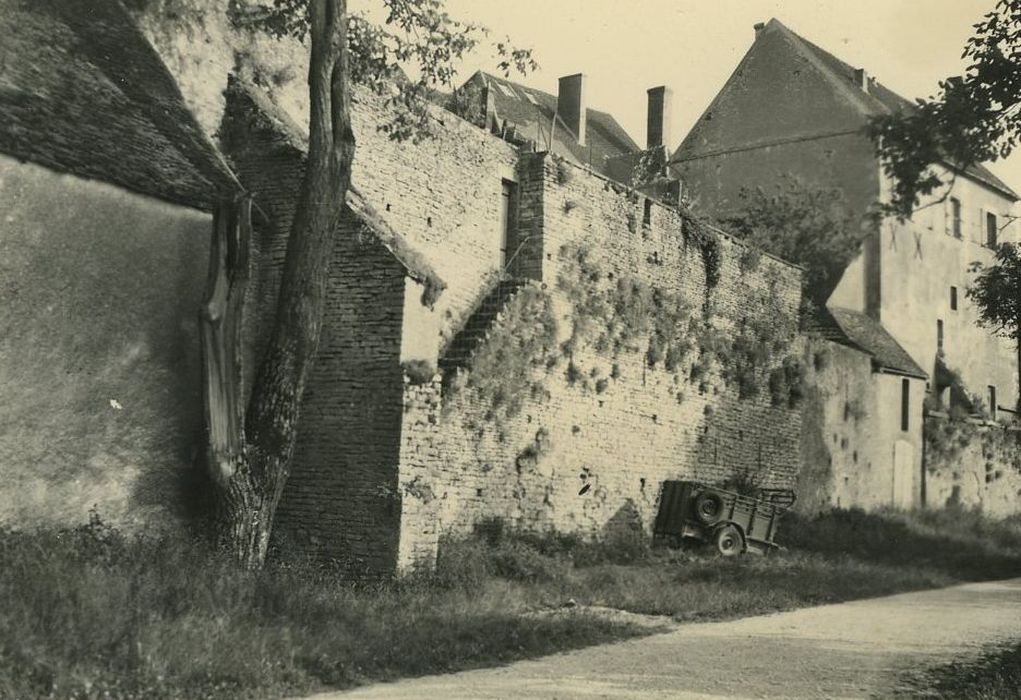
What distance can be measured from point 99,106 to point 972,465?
1149 inches

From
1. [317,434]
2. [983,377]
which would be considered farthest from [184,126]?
[983,377]

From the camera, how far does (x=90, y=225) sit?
10.5m

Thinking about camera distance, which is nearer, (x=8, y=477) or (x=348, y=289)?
(x=8, y=477)

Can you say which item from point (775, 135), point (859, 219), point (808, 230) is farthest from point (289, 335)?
point (775, 135)

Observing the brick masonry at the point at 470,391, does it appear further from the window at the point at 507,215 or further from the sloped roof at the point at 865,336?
the sloped roof at the point at 865,336

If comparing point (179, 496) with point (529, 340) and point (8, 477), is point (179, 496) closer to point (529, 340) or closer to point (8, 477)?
point (8, 477)

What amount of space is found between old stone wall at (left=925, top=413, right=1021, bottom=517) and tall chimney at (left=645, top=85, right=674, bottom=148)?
15.3m

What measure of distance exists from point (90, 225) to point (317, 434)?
12.0 feet

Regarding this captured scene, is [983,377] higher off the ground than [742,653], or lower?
higher

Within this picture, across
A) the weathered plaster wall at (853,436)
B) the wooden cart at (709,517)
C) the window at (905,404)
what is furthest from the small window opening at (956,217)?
the wooden cart at (709,517)

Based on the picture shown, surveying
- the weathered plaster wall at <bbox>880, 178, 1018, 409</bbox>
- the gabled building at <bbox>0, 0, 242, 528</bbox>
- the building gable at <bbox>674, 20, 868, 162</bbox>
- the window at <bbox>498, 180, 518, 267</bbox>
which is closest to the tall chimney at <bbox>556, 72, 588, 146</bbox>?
the building gable at <bbox>674, 20, 868, 162</bbox>

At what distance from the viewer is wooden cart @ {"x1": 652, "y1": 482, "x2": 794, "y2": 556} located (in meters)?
18.4

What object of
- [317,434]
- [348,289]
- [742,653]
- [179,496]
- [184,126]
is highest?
[184,126]

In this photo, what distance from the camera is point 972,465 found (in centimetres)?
3272
